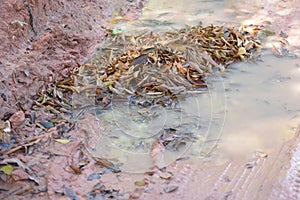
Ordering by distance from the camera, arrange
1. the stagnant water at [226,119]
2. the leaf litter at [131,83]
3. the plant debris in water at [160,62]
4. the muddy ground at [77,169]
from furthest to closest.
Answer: the plant debris in water at [160,62] → the stagnant water at [226,119] → the leaf litter at [131,83] → the muddy ground at [77,169]

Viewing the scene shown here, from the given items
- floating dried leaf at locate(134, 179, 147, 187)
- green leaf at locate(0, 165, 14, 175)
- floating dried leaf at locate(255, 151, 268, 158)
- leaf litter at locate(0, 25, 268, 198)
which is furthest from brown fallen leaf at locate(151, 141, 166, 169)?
green leaf at locate(0, 165, 14, 175)

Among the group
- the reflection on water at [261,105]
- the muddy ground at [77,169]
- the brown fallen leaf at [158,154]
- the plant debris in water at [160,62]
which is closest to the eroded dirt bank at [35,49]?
the muddy ground at [77,169]

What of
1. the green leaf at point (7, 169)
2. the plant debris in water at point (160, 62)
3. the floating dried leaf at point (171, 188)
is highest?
the plant debris in water at point (160, 62)

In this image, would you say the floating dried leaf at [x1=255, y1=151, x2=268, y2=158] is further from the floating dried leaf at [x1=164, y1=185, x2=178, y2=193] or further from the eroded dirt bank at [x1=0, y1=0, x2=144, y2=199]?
the eroded dirt bank at [x1=0, y1=0, x2=144, y2=199]

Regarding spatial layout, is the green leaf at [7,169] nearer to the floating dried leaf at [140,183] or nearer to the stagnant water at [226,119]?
the stagnant water at [226,119]

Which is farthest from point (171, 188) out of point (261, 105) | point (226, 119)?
point (261, 105)

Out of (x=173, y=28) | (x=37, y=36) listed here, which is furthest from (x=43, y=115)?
(x=173, y=28)

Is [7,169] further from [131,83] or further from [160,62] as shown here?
[160,62]

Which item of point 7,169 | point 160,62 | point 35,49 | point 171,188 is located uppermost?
point 35,49
